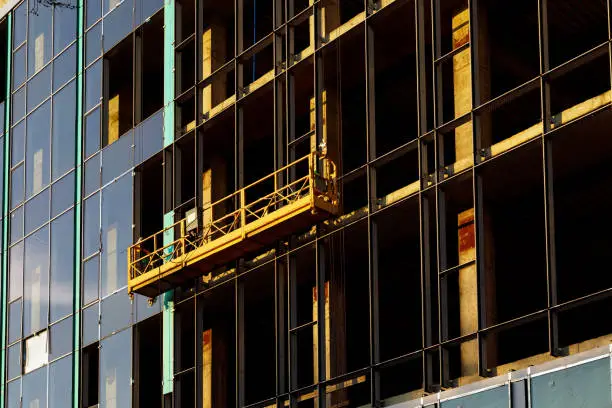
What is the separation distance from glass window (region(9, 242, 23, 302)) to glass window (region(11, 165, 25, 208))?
164cm

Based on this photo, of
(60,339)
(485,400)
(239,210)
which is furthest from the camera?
(60,339)

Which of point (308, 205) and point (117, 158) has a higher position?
point (117, 158)

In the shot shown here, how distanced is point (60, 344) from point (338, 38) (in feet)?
51.2

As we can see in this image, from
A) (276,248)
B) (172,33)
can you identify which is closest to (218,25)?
(172,33)

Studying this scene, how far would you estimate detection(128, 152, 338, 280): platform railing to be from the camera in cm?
3928

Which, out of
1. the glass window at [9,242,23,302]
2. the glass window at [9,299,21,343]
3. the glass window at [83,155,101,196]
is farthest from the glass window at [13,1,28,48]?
the glass window at [9,299,21,343]

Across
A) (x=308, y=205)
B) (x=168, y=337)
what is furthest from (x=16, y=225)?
(x=308, y=205)

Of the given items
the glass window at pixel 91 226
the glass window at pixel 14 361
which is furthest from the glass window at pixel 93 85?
the glass window at pixel 14 361

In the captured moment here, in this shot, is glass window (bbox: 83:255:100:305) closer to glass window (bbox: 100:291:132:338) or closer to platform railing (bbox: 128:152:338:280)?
glass window (bbox: 100:291:132:338)

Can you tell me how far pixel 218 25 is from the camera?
155 ft

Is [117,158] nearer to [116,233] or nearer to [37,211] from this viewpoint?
[116,233]

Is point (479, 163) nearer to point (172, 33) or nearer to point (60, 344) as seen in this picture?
point (172, 33)

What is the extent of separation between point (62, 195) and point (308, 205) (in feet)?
49.2

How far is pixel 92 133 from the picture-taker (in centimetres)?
5081
